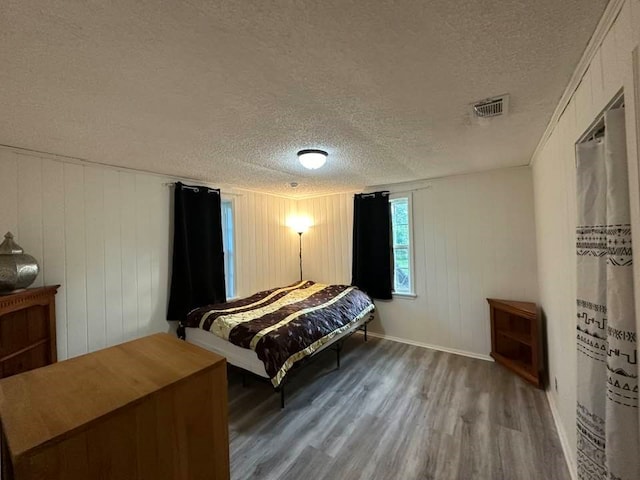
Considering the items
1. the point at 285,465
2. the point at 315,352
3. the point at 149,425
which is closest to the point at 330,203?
the point at 315,352

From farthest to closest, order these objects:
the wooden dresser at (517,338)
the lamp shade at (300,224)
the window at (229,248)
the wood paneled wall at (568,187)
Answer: the lamp shade at (300,224)
the window at (229,248)
the wooden dresser at (517,338)
the wood paneled wall at (568,187)

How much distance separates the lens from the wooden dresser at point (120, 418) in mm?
574

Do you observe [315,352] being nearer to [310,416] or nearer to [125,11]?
[310,416]

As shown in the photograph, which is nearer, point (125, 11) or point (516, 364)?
point (125, 11)

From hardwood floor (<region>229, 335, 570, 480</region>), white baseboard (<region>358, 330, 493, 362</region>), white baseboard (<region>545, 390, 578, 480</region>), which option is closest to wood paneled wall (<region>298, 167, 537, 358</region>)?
white baseboard (<region>358, 330, 493, 362</region>)

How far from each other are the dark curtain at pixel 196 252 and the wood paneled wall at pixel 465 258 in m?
2.45

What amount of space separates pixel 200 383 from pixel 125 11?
4.19ft

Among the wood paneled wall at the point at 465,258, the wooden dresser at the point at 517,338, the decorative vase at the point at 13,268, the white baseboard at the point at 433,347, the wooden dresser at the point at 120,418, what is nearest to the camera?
the wooden dresser at the point at 120,418

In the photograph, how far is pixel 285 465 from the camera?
193cm

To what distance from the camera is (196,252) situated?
353 centimetres

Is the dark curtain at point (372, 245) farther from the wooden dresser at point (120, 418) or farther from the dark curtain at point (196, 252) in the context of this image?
the wooden dresser at point (120, 418)

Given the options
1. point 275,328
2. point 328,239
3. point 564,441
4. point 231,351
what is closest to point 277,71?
point 275,328

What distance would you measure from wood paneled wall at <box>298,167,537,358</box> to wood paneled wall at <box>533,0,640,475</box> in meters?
0.28

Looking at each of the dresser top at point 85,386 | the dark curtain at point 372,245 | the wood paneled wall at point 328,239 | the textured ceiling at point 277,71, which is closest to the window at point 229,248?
the wood paneled wall at point 328,239
